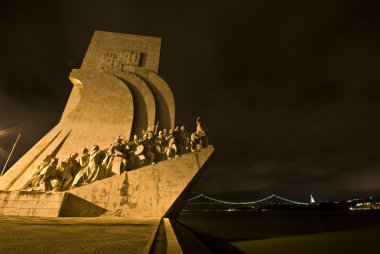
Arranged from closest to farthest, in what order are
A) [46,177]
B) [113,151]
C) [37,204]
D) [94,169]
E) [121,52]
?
[37,204] → [46,177] → [94,169] → [113,151] → [121,52]

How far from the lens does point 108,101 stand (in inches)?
487

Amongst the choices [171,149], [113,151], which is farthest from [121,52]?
[171,149]

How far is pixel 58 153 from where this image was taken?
32.8 feet

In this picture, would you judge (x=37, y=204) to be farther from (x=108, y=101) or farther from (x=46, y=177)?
(x=108, y=101)

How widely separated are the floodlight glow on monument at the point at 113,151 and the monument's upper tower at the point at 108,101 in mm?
50

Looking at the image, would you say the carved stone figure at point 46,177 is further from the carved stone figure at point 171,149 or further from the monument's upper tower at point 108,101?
the carved stone figure at point 171,149

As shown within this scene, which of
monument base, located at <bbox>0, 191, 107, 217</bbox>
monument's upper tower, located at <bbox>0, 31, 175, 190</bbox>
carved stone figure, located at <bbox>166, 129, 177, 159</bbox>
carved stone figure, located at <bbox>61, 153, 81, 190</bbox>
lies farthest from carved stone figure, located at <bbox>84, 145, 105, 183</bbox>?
monument's upper tower, located at <bbox>0, 31, 175, 190</bbox>

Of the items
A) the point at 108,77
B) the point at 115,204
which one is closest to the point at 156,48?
the point at 108,77

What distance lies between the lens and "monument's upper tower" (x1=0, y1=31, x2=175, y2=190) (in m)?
10.3

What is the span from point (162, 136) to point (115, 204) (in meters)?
3.40

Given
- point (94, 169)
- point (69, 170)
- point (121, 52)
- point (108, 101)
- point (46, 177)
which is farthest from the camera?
point (121, 52)

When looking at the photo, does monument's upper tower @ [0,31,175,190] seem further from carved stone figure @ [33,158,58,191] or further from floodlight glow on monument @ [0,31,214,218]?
carved stone figure @ [33,158,58,191]

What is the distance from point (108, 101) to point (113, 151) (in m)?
5.72

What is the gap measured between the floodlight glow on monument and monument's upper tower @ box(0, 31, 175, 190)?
5 cm
